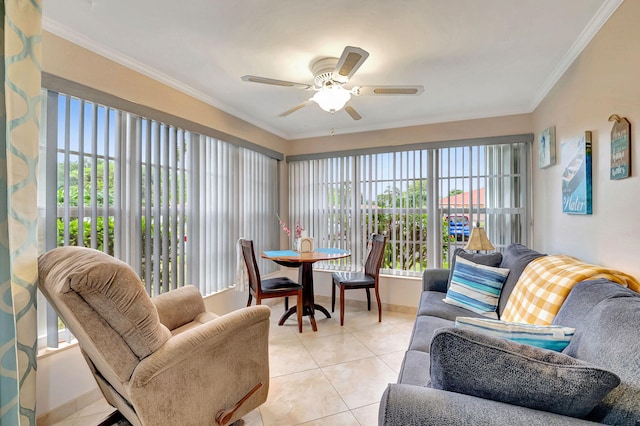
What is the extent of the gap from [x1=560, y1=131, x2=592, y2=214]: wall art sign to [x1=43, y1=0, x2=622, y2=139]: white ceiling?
0.64 meters

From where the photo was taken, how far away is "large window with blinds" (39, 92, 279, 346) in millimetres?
1869

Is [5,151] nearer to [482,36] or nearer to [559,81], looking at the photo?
[482,36]

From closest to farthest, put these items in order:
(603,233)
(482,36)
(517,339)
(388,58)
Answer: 1. (517,339)
2. (603,233)
3. (482,36)
4. (388,58)

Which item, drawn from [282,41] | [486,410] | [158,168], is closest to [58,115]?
[158,168]

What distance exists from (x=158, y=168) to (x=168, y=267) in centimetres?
87

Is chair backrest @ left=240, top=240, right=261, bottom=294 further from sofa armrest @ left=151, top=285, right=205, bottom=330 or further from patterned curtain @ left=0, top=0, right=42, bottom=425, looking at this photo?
patterned curtain @ left=0, top=0, right=42, bottom=425

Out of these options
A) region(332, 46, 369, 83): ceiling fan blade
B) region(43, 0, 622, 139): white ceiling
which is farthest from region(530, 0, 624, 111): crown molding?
region(332, 46, 369, 83): ceiling fan blade

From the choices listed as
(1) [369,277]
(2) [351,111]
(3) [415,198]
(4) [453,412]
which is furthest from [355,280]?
(4) [453,412]

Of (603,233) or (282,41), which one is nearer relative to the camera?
(603,233)

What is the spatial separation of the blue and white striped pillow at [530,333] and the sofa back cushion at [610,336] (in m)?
0.03

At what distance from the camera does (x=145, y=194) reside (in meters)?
2.40

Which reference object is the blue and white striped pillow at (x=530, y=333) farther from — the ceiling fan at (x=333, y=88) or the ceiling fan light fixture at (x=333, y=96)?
the ceiling fan light fixture at (x=333, y=96)

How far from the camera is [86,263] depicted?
1153 mm

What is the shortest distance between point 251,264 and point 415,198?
2210 millimetres
